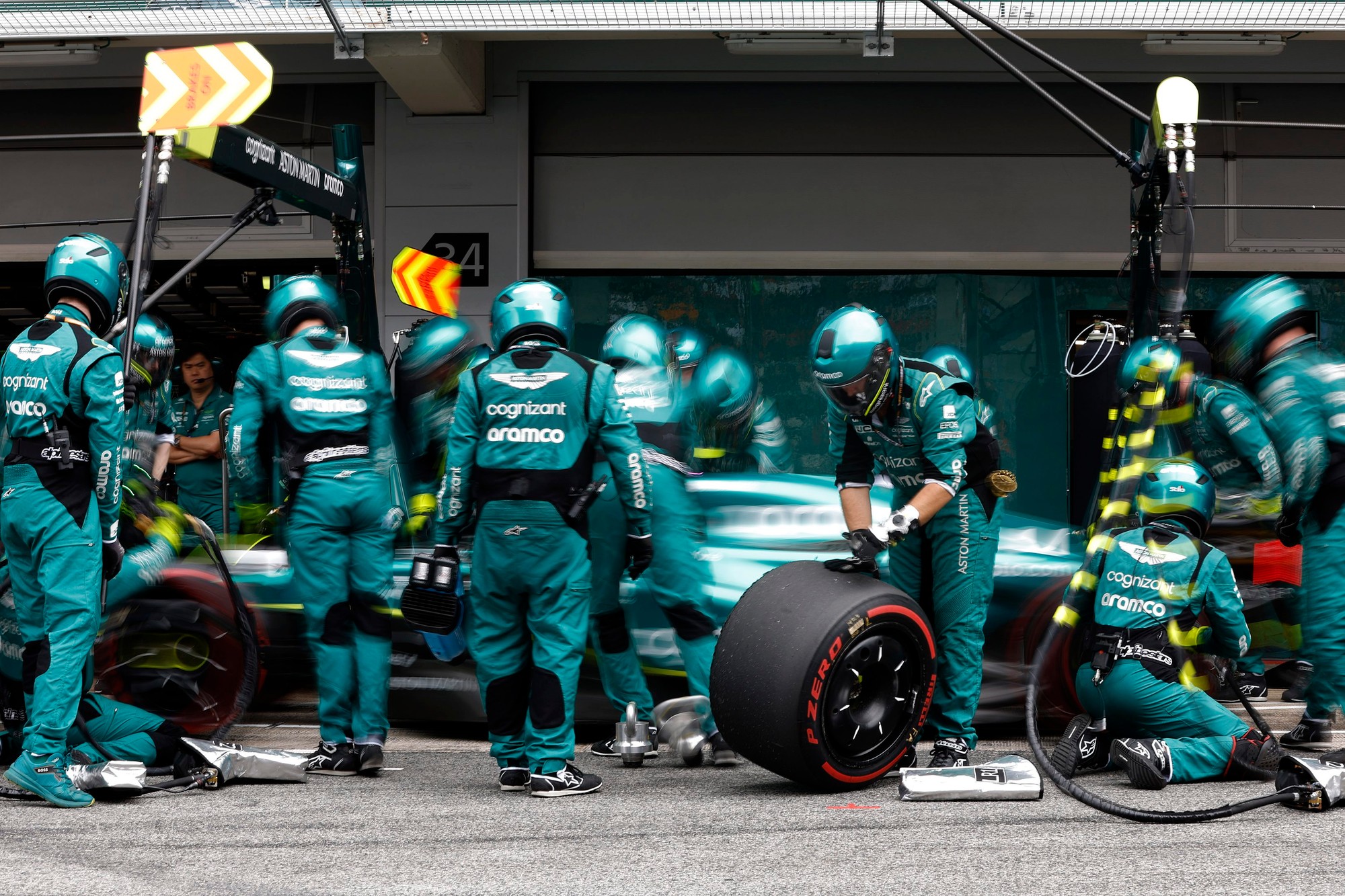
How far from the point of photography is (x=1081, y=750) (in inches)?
188

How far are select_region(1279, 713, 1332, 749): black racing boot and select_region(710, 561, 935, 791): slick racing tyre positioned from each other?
5.63 feet

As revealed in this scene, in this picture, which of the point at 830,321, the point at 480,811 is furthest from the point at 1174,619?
the point at 480,811

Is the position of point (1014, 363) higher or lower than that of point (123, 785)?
higher

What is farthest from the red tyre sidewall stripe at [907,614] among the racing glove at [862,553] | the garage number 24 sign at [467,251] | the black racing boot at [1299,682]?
the garage number 24 sign at [467,251]

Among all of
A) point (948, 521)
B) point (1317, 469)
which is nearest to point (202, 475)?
point (948, 521)

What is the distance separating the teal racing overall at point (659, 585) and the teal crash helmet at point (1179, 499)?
1.73 m

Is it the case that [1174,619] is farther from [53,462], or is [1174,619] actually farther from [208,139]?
[208,139]

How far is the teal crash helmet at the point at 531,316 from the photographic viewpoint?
4824mm

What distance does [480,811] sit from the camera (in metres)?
4.34

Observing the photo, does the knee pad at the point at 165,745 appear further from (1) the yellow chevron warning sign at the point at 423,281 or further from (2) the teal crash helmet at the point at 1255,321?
(2) the teal crash helmet at the point at 1255,321

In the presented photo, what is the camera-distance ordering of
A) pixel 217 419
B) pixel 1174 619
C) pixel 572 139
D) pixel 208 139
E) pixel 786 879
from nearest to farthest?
1. pixel 786 879
2. pixel 1174 619
3. pixel 208 139
4. pixel 217 419
5. pixel 572 139

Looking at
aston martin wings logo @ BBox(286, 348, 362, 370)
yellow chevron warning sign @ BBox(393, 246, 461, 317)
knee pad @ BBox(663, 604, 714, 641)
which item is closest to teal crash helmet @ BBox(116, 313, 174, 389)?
yellow chevron warning sign @ BBox(393, 246, 461, 317)

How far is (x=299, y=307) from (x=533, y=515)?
1526 mm

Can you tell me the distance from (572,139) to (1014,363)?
4.33 m
